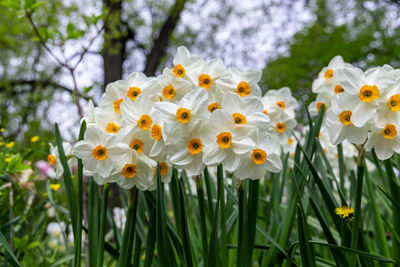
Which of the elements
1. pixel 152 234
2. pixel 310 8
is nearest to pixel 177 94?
pixel 152 234

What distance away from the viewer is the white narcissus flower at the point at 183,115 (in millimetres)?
872

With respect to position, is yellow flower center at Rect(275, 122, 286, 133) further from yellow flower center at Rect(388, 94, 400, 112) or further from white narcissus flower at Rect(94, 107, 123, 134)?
white narcissus flower at Rect(94, 107, 123, 134)

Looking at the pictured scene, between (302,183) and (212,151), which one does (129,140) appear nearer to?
(212,151)

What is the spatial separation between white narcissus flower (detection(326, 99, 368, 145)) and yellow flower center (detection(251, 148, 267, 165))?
0.72 ft

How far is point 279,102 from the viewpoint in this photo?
152cm

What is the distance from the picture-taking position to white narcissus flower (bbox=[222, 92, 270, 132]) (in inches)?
35.6

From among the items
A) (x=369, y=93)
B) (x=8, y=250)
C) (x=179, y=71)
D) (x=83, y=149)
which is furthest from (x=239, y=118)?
(x=8, y=250)

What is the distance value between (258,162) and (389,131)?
13.8 inches

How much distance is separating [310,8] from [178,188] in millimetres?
8997

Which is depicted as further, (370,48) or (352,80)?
(370,48)

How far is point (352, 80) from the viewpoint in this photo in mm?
940

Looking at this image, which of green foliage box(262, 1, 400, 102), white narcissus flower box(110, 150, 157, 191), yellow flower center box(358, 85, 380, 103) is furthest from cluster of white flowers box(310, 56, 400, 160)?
green foliage box(262, 1, 400, 102)

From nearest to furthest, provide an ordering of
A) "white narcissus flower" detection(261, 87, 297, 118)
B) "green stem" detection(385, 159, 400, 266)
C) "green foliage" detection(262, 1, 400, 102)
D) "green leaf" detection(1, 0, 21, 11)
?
"green stem" detection(385, 159, 400, 266)
"white narcissus flower" detection(261, 87, 297, 118)
"green leaf" detection(1, 0, 21, 11)
"green foliage" detection(262, 1, 400, 102)

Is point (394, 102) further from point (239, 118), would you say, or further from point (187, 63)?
point (187, 63)
